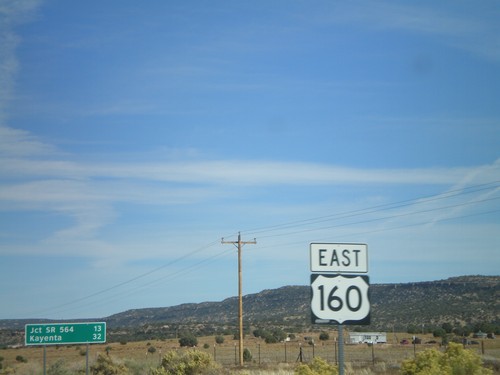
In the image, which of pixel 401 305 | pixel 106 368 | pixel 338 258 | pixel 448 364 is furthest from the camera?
pixel 401 305

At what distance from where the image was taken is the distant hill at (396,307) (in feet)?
339

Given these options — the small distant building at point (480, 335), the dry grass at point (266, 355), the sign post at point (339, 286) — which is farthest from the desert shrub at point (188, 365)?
the small distant building at point (480, 335)

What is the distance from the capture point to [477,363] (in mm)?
24266

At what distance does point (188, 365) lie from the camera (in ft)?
138

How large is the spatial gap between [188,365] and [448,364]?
67.6 feet

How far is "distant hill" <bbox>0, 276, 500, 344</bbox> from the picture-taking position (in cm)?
10344

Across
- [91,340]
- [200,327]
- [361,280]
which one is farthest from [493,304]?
[361,280]

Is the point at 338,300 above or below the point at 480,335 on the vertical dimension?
above

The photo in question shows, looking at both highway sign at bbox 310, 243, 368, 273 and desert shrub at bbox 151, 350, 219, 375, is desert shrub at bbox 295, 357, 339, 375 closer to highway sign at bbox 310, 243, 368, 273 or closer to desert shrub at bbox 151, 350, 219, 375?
desert shrub at bbox 151, 350, 219, 375

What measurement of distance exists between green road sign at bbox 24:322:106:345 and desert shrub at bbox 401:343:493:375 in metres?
17.6

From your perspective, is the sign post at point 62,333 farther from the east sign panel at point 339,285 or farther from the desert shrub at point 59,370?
the east sign panel at point 339,285

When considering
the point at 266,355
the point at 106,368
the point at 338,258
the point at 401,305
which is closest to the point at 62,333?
the point at 106,368

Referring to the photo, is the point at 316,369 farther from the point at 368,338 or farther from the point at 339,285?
the point at 368,338

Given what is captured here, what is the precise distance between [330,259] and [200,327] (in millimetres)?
111462
